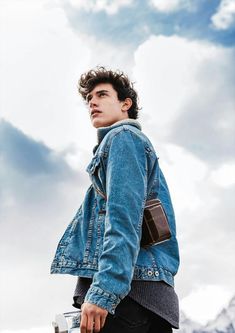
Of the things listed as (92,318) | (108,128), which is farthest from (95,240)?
(108,128)

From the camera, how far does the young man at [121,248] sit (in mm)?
2424

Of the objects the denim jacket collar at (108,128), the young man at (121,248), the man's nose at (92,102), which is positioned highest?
the man's nose at (92,102)

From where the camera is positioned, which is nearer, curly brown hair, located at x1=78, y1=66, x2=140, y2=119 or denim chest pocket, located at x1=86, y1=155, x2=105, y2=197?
denim chest pocket, located at x1=86, y1=155, x2=105, y2=197

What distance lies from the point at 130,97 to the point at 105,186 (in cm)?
122

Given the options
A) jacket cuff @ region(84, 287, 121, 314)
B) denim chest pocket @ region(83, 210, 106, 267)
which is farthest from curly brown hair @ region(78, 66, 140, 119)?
jacket cuff @ region(84, 287, 121, 314)

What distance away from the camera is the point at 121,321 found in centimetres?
260

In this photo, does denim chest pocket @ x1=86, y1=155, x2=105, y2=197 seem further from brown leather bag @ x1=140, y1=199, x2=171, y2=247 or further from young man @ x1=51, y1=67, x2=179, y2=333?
brown leather bag @ x1=140, y1=199, x2=171, y2=247

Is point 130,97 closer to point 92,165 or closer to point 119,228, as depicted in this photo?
point 92,165

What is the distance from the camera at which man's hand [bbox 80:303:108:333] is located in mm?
2371

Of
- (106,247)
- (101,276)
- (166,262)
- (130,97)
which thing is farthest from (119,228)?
(130,97)

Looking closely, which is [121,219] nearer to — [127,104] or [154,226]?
[154,226]

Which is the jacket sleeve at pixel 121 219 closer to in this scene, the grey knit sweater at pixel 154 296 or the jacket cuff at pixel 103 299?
the jacket cuff at pixel 103 299

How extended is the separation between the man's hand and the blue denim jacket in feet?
0.11

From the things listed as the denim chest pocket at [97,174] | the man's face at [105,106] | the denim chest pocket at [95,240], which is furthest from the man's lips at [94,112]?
the denim chest pocket at [95,240]
